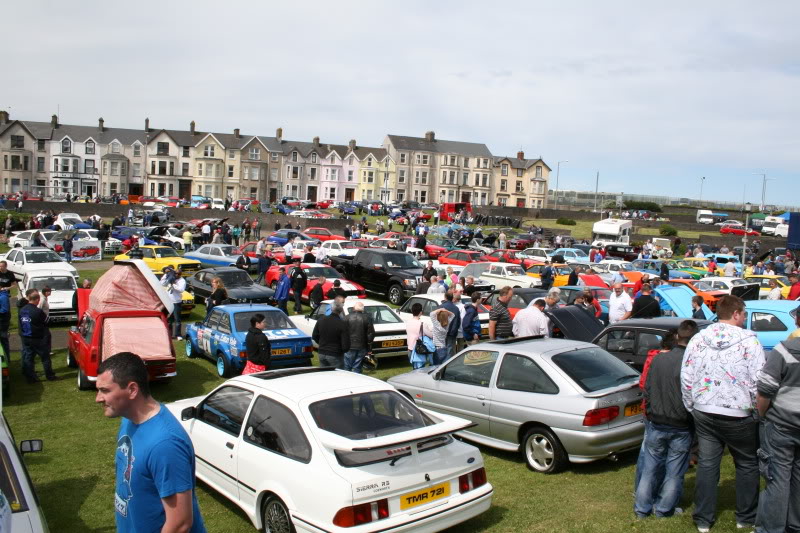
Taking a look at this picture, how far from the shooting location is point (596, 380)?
316 inches

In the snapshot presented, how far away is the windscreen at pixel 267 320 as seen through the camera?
13857 mm

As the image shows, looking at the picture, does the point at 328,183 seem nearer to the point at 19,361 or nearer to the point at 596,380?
the point at 19,361

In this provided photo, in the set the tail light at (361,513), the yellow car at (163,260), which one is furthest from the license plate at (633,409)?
the yellow car at (163,260)

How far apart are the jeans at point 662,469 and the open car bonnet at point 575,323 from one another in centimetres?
562

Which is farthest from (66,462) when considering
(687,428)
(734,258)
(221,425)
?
(734,258)

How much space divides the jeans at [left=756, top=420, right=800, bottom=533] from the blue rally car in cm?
950

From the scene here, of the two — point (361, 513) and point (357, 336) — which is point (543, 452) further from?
point (357, 336)

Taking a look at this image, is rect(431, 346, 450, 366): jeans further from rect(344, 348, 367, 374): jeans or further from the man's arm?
the man's arm

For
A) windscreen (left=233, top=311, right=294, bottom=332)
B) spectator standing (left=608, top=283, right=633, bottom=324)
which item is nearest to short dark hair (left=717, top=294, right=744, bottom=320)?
spectator standing (left=608, top=283, right=633, bottom=324)

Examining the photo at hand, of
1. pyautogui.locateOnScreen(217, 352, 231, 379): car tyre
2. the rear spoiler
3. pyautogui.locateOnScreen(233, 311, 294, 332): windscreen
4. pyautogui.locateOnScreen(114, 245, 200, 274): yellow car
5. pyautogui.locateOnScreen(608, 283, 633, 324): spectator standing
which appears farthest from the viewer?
pyautogui.locateOnScreen(114, 245, 200, 274): yellow car

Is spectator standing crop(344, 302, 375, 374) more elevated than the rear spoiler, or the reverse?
the rear spoiler

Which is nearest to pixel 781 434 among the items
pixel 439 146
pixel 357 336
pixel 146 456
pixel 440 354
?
pixel 146 456

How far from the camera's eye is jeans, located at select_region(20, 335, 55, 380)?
12469mm

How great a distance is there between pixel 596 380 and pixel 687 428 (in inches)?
A: 70.4
